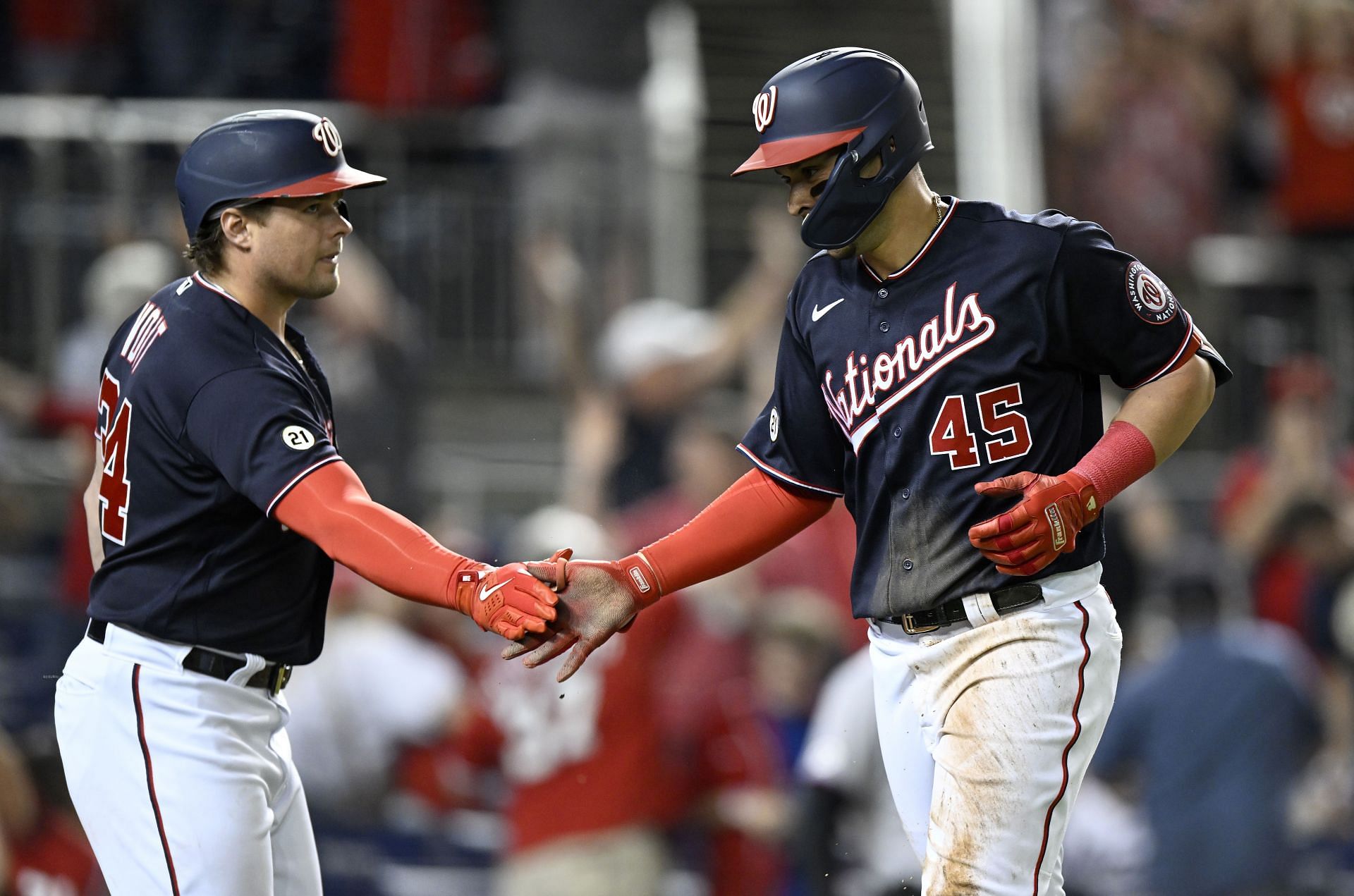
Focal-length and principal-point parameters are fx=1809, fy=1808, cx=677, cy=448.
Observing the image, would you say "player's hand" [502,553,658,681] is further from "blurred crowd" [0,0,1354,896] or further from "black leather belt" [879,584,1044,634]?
"blurred crowd" [0,0,1354,896]

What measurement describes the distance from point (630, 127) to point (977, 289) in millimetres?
6028

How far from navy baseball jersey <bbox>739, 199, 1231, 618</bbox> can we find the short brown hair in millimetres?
1252

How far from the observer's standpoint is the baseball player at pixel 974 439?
352 centimetres

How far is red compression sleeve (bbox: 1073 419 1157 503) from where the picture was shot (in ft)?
11.6

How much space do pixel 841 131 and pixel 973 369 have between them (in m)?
0.55

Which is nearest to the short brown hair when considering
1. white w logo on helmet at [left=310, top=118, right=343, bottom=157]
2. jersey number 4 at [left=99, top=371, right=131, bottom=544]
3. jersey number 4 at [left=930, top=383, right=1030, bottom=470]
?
white w logo on helmet at [left=310, top=118, right=343, bottom=157]

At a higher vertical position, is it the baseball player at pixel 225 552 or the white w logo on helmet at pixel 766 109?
the white w logo on helmet at pixel 766 109

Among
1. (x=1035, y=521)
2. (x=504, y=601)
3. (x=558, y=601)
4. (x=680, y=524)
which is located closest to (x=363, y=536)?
(x=504, y=601)

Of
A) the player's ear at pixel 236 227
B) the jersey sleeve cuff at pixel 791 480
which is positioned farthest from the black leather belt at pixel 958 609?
the player's ear at pixel 236 227

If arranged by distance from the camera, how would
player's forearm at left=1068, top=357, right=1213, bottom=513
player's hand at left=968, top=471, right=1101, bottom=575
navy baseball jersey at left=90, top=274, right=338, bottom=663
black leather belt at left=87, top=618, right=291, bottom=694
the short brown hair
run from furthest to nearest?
the short brown hair → black leather belt at left=87, top=618, right=291, bottom=694 → navy baseball jersey at left=90, top=274, right=338, bottom=663 → player's forearm at left=1068, top=357, right=1213, bottom=513 → player's hand at left=968, top=471, right=1101, bottom=575

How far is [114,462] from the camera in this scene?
3812 millimetres

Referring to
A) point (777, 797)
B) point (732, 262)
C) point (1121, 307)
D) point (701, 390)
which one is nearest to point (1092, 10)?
point (732, 262)

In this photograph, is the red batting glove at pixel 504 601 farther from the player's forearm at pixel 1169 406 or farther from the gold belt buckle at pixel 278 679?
the player's forearm at pixel 1169 406

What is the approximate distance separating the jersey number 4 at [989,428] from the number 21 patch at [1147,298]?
0.29 m
